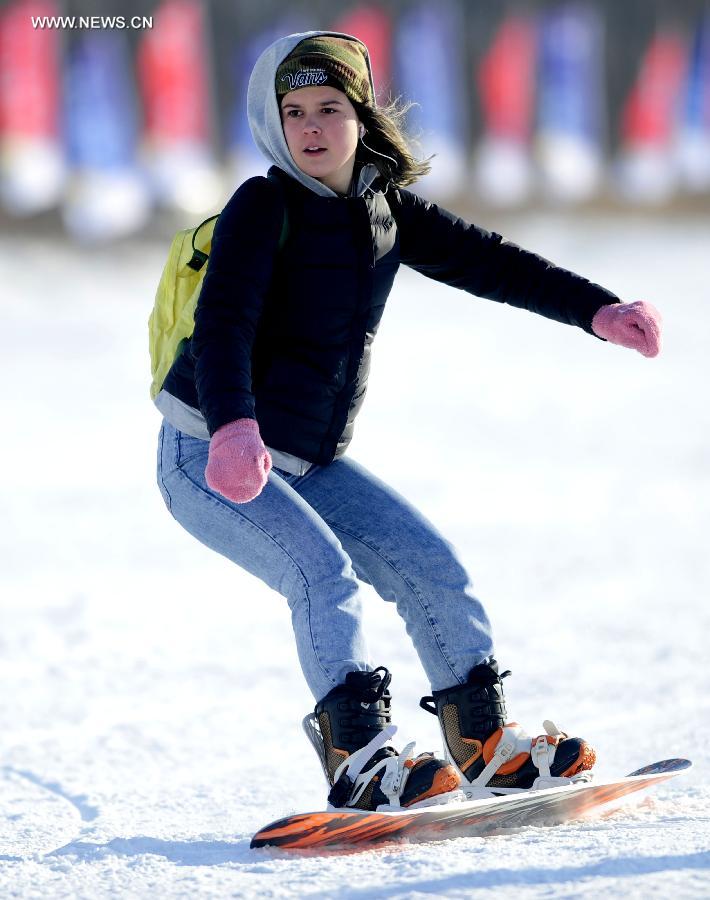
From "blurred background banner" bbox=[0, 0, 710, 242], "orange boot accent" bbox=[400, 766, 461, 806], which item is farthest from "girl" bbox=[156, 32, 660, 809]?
"blurred background banner" bbox=[0, 0, 710, 242]

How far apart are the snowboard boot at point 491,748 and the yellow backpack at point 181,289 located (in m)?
0.98

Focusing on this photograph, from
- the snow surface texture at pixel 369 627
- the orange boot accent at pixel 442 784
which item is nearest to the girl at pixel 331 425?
the orange boot accent at pixel 442 784

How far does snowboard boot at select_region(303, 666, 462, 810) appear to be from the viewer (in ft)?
8.16

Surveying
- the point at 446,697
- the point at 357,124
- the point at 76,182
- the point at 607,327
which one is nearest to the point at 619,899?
the point at 446,697

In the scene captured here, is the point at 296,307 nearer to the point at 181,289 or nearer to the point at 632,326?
the point at 181,289

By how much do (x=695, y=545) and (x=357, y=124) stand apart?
4266mm

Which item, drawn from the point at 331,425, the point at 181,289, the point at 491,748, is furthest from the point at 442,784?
the point at 181,289

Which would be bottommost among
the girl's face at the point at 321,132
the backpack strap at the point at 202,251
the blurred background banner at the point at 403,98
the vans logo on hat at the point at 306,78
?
the backpack strap at the point at 202,251

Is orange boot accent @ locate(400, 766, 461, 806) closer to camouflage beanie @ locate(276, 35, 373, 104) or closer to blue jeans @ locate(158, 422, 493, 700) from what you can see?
blue jeans @ locate(158, 422, 493, 700)

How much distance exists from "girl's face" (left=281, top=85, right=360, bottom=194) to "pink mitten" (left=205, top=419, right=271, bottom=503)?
617mm

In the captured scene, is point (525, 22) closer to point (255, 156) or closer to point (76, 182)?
point (255, 156)

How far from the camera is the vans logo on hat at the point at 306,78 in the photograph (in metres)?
2.55

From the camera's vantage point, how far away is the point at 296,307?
251 centimetres

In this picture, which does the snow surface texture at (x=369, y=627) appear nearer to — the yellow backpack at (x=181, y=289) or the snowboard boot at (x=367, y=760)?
the snowboard boot at (x=367, y=760)
